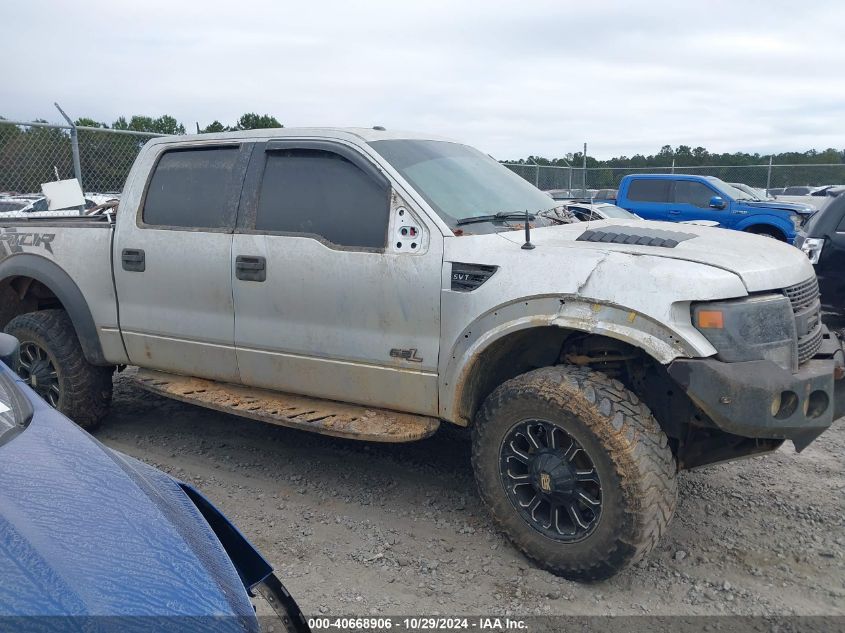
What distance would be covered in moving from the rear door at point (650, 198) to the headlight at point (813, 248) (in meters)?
7.82

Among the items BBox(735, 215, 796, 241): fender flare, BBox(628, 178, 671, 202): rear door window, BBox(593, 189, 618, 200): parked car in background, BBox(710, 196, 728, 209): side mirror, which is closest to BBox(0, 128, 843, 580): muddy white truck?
BBox(710, 196, 728, 209): side mirror

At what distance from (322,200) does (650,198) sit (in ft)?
38.5

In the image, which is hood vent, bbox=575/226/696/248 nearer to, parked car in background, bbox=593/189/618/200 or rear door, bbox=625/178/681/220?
rear door, bbox=625/178/681/220

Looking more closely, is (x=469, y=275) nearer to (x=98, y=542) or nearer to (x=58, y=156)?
(x=98, y=542)

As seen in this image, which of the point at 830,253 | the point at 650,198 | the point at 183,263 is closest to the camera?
the point at 183,263

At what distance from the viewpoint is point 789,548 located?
360cm

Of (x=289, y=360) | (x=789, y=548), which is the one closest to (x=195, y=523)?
(x=289, y=360)

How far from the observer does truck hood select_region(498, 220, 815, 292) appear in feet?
10.4

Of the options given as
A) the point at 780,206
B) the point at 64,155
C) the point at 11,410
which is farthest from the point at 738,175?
the point at 11,410

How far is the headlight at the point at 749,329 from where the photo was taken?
9.84ft

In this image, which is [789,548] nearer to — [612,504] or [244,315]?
[612,504]

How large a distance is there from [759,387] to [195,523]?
2185mm

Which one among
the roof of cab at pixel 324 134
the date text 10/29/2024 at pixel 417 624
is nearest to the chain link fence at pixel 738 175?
the roof of cab at pixel 324 134

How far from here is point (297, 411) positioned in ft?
13.6
